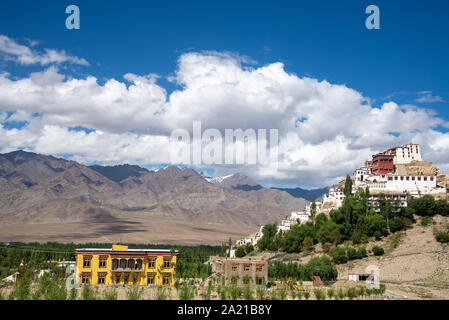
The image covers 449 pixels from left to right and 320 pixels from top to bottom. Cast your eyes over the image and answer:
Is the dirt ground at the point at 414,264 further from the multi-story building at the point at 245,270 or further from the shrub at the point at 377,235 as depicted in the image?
the multi-story building at the point at 245,270

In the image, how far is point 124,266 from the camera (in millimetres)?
48656

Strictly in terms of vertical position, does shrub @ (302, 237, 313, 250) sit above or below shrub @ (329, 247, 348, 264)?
above

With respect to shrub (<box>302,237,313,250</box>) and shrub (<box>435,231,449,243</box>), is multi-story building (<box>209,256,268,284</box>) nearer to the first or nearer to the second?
shrub (<box>302,237,313,250</box>)

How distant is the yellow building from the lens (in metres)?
47.4

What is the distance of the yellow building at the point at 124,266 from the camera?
47.4 meters

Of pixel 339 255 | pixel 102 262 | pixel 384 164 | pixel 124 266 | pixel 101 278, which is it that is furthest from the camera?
pixel 384 164

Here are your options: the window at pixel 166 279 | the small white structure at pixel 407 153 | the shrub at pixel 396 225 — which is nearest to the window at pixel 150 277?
the window at pixel 166 279

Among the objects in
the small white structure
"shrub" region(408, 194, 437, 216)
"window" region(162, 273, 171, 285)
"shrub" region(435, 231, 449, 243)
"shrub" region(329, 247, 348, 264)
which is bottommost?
"window" region(162, 273, 171, 285)

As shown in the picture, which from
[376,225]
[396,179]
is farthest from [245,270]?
[396,179]

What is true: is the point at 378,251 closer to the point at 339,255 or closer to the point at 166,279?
the point at 339,255

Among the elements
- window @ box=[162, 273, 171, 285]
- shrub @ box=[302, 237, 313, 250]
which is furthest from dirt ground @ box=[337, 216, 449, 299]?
window @ box=[162, 273, 171, 285]

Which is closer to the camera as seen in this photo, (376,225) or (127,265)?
(127,265)
